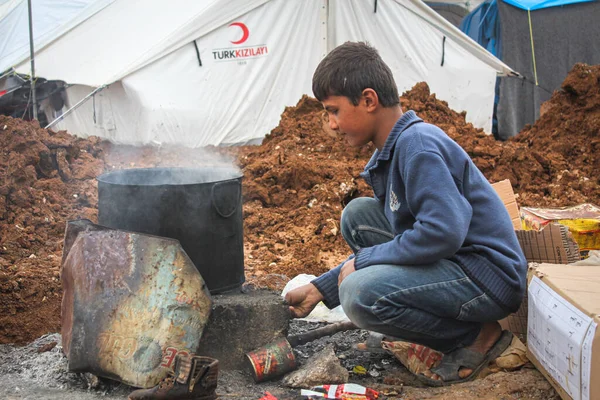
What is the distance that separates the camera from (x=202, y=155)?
8.79 metres

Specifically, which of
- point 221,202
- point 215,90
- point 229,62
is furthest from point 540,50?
point 221,202

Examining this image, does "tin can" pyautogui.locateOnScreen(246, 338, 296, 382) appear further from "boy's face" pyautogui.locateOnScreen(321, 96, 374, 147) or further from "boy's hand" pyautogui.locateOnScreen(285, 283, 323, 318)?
"boy's face" pyautogui.locateOnScreen(321, 96, 374, 147)

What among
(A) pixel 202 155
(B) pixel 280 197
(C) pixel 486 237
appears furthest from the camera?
(A) pixel 202 155

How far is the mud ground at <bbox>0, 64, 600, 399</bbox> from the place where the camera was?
4.34 metres

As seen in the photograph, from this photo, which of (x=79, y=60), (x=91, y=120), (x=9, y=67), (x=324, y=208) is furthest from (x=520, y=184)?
(x=9, y=67)

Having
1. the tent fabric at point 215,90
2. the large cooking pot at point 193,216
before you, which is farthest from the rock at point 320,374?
the tent fabric at point 215,90

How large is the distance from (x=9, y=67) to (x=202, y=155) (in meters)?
3.52

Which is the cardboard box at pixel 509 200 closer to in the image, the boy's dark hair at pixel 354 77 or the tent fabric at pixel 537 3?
the boy's dark hair at pixel 354 77

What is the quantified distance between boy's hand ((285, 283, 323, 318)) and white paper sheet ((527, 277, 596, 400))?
935 mm

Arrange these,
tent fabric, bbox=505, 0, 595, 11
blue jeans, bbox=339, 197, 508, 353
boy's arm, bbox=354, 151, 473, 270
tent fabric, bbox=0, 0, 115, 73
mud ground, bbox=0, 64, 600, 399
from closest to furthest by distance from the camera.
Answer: boy's arm, bbox=354, 151, 473, 270 < blue jeans, bbox=339, 197, 508, 353 < mud ground, bbox=0, 64, 600, 399 < tent fabric, bbox=505, 0, 595, 11 < tent fabric, bbox=0, 0, 115, 73

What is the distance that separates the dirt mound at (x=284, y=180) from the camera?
4.43m

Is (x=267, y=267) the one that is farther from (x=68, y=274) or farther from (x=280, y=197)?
(x=68, y=274)

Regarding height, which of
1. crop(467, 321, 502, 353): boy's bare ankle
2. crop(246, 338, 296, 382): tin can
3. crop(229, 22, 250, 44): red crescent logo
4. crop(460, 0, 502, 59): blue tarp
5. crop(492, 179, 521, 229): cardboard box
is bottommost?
crop(246, 338, 296, 382): tin can

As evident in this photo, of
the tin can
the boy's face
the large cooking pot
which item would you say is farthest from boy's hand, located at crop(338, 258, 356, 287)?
the large cooking pot
